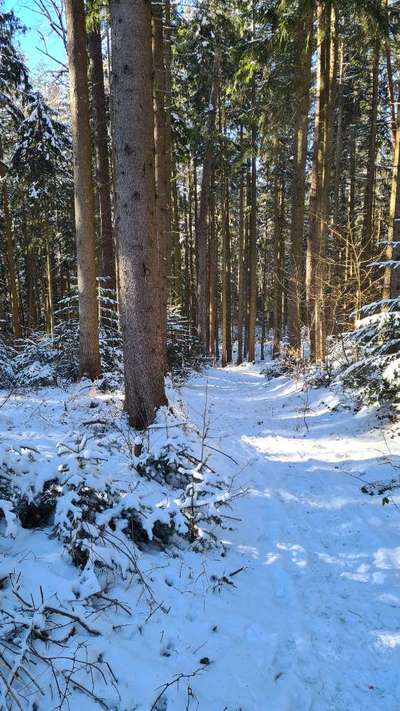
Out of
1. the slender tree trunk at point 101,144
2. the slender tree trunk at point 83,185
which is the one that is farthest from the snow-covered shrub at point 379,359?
the slender tree trunk at point 101,144

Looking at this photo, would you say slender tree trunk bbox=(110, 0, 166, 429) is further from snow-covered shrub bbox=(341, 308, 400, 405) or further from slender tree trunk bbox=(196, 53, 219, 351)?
slender tree trunk bbox=(196, 53, 219, 351)

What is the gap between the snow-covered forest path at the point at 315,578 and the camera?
2.27 metres

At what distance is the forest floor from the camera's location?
217cm

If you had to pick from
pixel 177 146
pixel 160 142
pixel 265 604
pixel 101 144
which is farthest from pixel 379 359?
pixel 177 146

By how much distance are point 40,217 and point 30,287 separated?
7.27 m

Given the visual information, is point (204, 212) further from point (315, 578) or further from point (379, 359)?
point (315, 578)

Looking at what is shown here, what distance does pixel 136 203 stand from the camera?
16.7ft

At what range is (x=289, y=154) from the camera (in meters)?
19.9

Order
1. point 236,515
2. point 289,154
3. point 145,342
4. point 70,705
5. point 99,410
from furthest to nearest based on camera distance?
1. point 289,154
2. point 99,410
3. point 145,342
4. point 236,515
5. point 70,705

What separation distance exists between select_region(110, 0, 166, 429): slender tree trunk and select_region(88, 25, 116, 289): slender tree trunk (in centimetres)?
629

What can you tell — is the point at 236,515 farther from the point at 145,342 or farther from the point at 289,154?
the point at 289,154

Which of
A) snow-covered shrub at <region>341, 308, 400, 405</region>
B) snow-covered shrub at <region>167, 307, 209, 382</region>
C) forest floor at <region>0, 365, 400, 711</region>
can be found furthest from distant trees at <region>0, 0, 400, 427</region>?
forest floor at <region>0, 365, 400, 711</region>

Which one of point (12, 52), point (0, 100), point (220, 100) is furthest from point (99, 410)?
point (220, 100)

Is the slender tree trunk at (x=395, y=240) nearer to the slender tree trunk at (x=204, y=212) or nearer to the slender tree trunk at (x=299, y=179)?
the slender tree trunk at (x=299, y=179)
